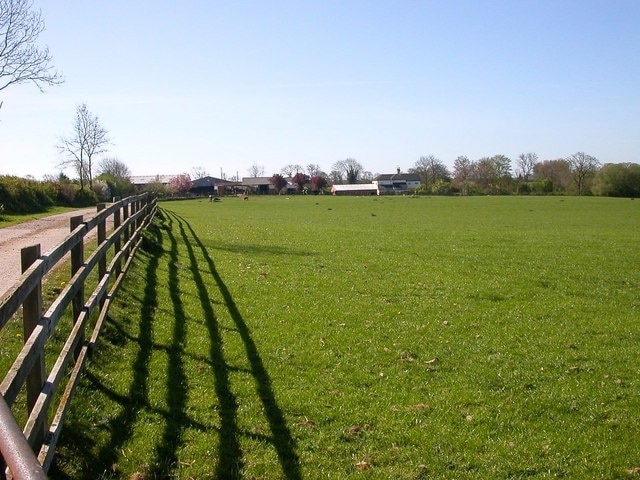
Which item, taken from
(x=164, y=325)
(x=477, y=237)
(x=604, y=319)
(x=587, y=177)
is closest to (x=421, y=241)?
(x=477, y=237)

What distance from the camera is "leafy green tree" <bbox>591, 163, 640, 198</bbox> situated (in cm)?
10088

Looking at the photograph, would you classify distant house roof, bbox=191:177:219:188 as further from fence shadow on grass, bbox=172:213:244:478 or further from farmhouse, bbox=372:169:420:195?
fence shadow on grass, bbox=172:213:244:478

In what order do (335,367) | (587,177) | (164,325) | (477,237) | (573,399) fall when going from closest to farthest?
1. (573,399)
2. (335,367)
3. (164,325)
4. (477,237)
5. (587,177)

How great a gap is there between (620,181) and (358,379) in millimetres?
106194

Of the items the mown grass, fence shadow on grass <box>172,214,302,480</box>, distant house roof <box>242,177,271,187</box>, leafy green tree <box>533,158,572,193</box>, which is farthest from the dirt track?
distant house roof <box>242,177,271,187</box>

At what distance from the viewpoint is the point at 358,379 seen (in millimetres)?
7031

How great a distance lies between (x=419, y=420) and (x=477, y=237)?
65.5 feet

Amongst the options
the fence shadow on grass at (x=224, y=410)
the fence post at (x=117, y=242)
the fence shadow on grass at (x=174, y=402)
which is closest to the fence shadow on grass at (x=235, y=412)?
the fence shadow on grass at (x=224, y=410)

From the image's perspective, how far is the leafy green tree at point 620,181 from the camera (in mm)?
100875

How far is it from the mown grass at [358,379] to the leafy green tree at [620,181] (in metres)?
97.1

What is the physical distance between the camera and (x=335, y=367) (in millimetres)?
7461

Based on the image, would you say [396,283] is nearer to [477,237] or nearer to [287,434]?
[287,434]

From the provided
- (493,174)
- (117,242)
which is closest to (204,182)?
(493,174)

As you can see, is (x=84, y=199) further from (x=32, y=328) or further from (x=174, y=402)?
(x=32, y=328)
